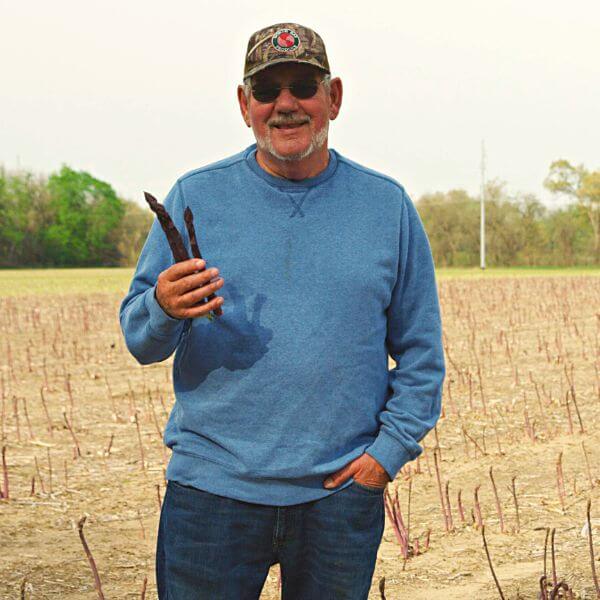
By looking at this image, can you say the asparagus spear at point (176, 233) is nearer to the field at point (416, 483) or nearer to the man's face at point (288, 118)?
the man's face at point (288, 118)

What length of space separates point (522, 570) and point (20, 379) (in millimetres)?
7064

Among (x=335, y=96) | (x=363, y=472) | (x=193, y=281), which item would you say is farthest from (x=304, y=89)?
(x=363, y=472)

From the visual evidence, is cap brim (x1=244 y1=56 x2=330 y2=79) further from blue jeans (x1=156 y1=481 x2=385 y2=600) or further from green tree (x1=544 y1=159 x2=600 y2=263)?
green tree (x1=544 y1=159 x2=600 y2=263)

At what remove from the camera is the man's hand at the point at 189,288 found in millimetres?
1966

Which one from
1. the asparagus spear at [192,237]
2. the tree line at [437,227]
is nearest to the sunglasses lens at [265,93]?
the asparagus spear at [192,237]

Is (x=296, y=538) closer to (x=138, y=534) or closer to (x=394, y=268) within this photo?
(x=394, y=268)

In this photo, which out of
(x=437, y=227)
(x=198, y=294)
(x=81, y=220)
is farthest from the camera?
(x=81, y=220)

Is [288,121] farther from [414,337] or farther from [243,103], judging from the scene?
[414,337]

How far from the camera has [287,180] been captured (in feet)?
7.41

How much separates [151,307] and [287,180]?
50 cm

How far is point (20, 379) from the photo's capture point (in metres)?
9.59

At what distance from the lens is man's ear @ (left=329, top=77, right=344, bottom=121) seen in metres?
2.36

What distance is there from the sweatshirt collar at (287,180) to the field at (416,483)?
144 cm

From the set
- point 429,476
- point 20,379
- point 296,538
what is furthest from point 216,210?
point 20,379
